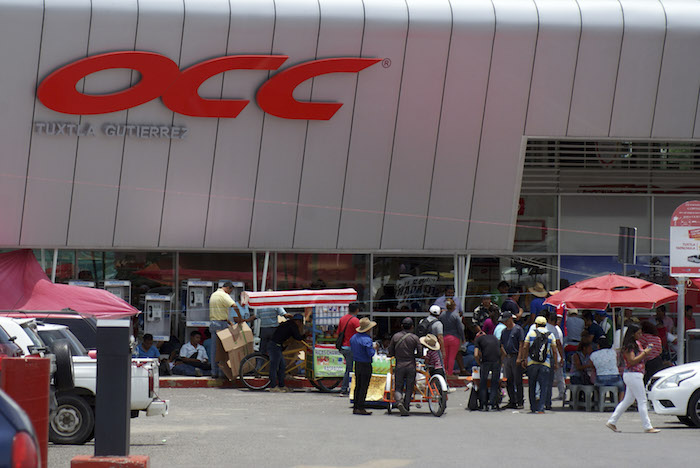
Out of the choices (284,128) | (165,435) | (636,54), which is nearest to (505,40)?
(636,54)

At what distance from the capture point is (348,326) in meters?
20.2

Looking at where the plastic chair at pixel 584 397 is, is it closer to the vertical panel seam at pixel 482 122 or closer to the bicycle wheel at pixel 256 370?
the bicycle wheel at pixel 256 370

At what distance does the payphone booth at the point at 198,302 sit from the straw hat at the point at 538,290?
26.2 feet

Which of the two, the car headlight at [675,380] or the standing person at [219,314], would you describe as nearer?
the car headlight at [675,380]

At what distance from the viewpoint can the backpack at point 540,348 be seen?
18.1m

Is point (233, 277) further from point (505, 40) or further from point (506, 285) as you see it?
point (505, 40)

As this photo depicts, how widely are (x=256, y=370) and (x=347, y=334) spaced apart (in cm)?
227

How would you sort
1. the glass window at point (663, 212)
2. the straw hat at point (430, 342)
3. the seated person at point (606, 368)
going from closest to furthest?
1. the straw hat at point (430, 342)
2. the seated person at point (606, 368)
3. the glass window at point (663, 212)

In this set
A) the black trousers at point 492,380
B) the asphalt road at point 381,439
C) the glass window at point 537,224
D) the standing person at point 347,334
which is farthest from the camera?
the glass window at point 537,224

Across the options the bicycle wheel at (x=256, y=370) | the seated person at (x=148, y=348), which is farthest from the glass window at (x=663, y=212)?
the seated person at (x=148, y=348)

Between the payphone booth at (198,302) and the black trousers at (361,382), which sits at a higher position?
the payphone booth at (198,302)

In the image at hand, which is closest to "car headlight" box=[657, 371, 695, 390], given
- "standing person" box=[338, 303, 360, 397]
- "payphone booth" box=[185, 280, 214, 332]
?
"standing person" box=[338, 303, 360, 397]

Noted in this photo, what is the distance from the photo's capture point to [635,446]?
530 inches

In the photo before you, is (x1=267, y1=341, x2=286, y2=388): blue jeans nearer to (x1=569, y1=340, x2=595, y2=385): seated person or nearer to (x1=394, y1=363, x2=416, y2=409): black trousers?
(x1=394, y1=363, x2=416, y2=409): black trousers
